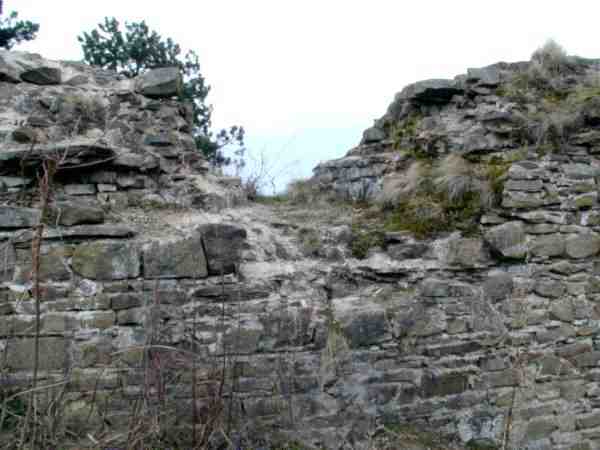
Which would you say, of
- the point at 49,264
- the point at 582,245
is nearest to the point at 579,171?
the point at 582,245

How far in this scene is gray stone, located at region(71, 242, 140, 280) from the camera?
339cm

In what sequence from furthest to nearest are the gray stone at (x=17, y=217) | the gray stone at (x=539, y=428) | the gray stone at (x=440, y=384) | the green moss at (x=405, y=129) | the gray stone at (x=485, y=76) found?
the green moss at (x=405, y=129) → the gray stone at (x=485, y=76) → the gray stone at (x=539, y=428) → the gray stone at (x=440, y=384) → the gray stone at (x=17, y=217)

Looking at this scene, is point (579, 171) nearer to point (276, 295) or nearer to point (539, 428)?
point (539, 428)

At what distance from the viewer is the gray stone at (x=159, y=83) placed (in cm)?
443

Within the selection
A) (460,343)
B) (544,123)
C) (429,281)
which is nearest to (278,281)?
(429,281)

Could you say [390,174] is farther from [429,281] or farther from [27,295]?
[27,295]

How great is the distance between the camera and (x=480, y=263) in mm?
3930

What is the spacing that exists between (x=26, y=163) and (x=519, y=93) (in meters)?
Answer: 3.98

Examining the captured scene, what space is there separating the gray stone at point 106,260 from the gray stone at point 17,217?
35 centimetres

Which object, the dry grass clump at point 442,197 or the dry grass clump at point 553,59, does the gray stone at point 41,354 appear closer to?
the dry grass clump at point 442,197

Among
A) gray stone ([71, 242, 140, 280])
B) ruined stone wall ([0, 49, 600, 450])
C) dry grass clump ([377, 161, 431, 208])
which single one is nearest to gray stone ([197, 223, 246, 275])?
ruined stone wall ([0, 49, 600, 450])

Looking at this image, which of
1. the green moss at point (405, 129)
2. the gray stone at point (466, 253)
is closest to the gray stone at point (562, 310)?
the gray stone at point (466, 253)

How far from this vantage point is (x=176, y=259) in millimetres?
3479

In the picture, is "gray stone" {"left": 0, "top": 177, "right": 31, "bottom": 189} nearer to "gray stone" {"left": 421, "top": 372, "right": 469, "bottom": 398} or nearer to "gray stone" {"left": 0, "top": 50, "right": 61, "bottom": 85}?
"gray stone" {"left": 0, "top": 50, "right": 61, "bottom": 85}
